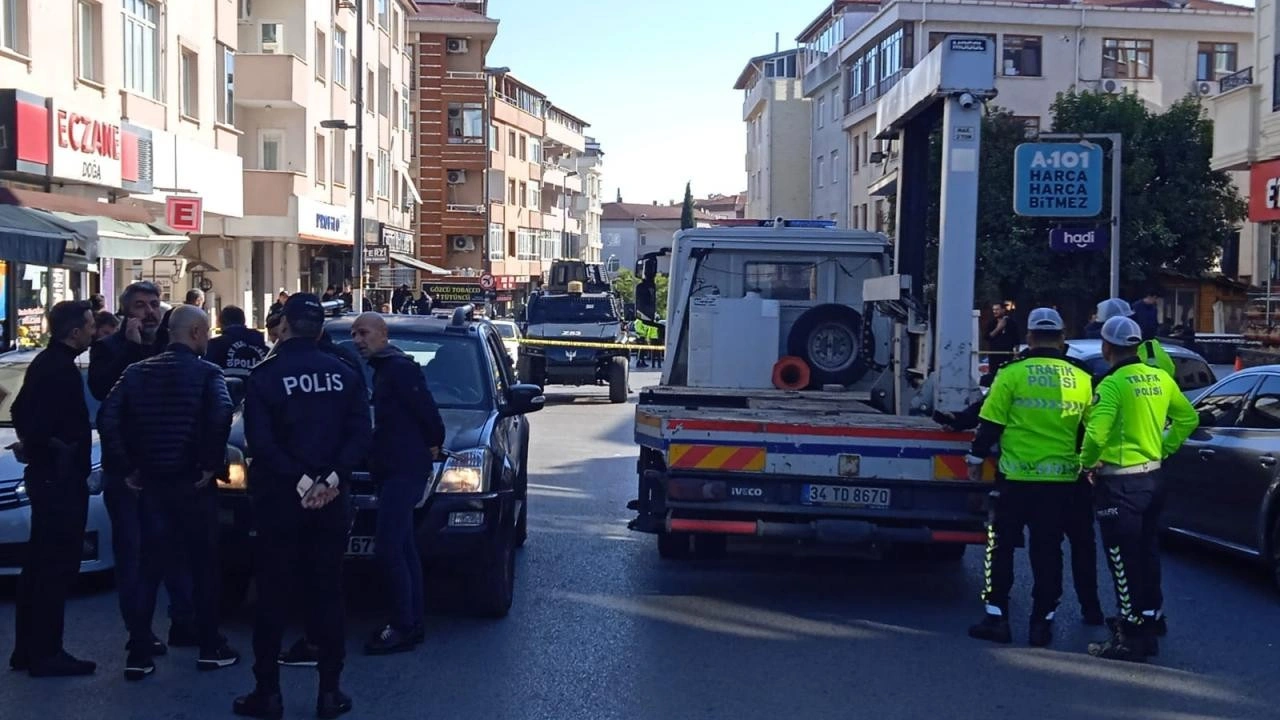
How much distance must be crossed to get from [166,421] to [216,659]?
3.98 feet

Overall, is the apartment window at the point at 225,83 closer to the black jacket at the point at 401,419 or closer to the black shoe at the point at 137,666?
the black jacket at the point at 401,419

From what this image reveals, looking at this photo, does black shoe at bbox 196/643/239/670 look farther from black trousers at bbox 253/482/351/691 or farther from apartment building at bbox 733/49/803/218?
apartment building at bbox 733/49/803/218

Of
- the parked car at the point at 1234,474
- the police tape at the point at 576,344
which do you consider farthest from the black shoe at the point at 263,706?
the police tape at the point at 576,344

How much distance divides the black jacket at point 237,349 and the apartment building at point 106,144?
4.83 meters

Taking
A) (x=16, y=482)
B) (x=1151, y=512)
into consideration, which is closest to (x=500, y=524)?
(x=16, y=482)

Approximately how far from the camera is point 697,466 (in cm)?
854

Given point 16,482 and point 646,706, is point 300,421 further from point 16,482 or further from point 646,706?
point 16,482

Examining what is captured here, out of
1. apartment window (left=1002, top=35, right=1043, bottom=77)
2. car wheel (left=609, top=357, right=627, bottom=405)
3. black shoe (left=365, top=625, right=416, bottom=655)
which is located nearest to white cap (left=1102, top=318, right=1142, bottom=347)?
black shoe (left=365, top=625, right=416, bottom=655)

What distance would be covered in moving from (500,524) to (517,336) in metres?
18.8

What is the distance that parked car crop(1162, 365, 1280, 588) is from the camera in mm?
9352

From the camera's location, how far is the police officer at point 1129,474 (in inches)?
302

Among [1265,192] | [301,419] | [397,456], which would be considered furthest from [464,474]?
[1265,192]

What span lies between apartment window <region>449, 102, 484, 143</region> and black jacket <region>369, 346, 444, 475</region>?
64277 mm

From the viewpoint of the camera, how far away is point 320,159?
122 ft
